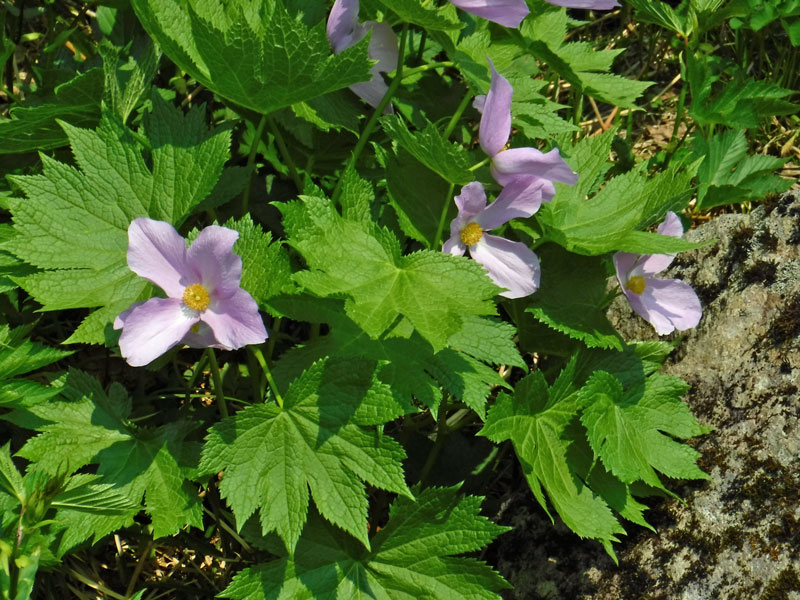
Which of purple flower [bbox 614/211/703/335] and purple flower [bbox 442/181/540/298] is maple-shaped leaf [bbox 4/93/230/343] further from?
purple flower [bbox 614/211/703/335]

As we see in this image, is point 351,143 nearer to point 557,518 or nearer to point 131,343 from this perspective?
point 131,343

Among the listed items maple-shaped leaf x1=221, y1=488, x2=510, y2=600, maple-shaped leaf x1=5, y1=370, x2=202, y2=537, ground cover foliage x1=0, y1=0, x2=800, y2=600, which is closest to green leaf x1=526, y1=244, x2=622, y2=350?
ground cover foliage x1=0, y1=0, x2=800, y2=600

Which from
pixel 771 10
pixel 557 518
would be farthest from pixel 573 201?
pixel 771 10

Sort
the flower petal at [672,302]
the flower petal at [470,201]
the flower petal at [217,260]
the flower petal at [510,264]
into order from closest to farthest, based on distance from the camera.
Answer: the flower petal at [217,260]
the flower petal at [470,201]
the flower petal at [510,264]
the flower petal at [672,302]

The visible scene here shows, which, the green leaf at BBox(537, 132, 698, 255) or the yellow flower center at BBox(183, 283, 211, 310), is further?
the green leaf at BBox(537, 132, 698, 255)

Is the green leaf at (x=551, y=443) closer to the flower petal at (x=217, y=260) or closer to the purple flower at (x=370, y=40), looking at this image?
the flower petal at (x=217, y=260)

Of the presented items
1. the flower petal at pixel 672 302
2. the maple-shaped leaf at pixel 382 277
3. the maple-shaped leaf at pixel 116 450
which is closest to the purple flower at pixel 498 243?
the maple-shaped leaf at pixel 382 277

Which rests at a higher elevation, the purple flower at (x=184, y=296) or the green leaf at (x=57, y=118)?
the green leaf at (x=57, y=118)

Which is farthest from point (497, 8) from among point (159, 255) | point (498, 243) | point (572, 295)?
point (159, 255)
